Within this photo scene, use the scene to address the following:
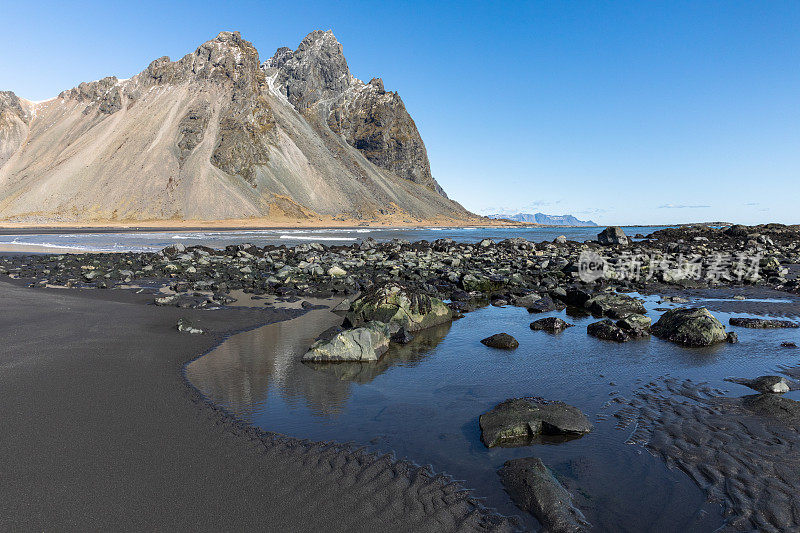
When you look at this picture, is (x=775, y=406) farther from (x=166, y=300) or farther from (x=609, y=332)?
(x=166, y=300)

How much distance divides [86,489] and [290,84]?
631 feet

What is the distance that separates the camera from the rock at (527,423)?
Answer: 18.6 ft

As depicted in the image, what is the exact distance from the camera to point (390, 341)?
34.7ft

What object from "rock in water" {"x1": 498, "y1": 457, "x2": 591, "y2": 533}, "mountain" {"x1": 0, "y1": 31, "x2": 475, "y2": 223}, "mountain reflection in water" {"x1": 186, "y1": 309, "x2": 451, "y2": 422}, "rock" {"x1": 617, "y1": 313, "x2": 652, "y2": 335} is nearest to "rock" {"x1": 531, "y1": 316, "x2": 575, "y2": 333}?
"rock" {"x1": 617, "y1": 313, "x2": 652, "y2": 335}

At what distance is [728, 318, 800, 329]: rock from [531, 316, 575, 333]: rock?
16.1ft

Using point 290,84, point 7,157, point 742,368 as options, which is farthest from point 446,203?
point 742,368

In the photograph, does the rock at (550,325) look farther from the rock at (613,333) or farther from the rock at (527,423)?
the rock at (527,423)

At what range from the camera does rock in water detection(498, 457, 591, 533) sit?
404 cm

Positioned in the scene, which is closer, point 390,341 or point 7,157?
point 390,341

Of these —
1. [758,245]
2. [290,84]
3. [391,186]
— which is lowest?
[758,245]

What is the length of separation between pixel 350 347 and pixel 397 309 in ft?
9.66

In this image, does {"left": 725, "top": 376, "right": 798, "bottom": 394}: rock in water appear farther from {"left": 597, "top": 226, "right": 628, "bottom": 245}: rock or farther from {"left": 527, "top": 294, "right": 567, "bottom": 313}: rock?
{"left": 597, "top": 226, "right": 628, "bottom": 245}: rock

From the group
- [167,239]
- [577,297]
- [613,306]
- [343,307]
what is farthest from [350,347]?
[167,239]

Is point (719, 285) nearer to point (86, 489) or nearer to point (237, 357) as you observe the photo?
point (237, 357)
